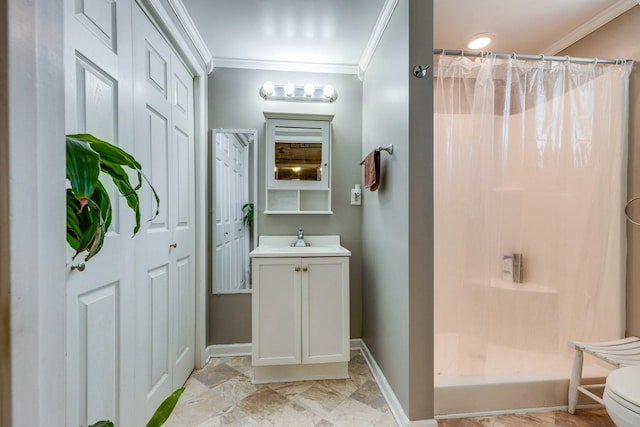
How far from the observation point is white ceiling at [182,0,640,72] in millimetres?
1573

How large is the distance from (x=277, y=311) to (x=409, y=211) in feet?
3.54

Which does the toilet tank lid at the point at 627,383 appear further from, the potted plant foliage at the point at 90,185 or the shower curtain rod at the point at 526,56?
the potted plant foliage at the point at 90,185

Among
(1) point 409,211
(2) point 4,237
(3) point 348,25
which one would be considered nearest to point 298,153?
(3) point 348,25

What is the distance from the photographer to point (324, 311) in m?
1.79

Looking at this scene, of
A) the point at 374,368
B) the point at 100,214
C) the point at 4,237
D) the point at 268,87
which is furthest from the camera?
the point at 268,87

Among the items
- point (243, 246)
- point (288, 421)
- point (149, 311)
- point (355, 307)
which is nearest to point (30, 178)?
point (149, 311)

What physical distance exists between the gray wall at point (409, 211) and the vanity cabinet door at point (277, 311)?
593mm

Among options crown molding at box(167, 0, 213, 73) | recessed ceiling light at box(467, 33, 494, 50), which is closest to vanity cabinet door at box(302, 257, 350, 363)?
crown molding at box(167, 0, 213, 73)

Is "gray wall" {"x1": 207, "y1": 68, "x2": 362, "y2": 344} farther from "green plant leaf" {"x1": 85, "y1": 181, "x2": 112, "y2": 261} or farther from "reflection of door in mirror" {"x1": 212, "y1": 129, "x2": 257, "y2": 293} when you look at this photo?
"green plant leaf" {"x1": 85, "y1": 181, "x2": 112, "y2": 261}

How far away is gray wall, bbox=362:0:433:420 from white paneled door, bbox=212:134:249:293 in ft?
3.86

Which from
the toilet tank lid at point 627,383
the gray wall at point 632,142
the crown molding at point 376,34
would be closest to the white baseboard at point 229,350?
the toilet tank lid at point 627,383

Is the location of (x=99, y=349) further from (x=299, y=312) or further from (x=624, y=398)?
(x=624, y=398)

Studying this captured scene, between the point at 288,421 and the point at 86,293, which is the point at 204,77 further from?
the point at 288,421

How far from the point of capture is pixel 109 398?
1.03 m
